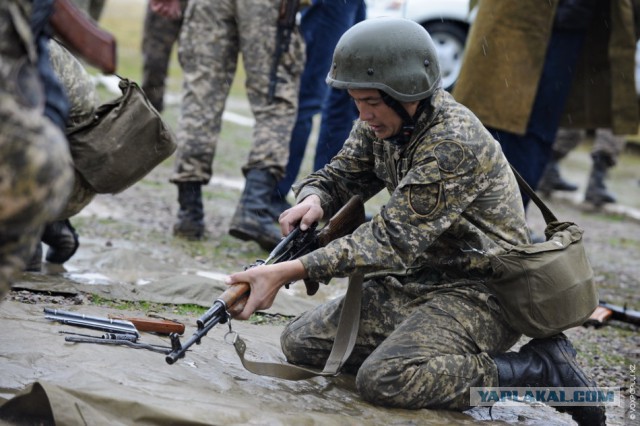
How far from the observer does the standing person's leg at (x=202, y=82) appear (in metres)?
6.18

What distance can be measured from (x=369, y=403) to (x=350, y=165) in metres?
1.10

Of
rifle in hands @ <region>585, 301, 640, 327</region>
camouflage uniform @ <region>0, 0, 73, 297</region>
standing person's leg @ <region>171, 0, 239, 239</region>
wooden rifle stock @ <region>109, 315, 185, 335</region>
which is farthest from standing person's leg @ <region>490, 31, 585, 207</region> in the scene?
camouflage uniform @ <region>0, 0, 73, 297</region>

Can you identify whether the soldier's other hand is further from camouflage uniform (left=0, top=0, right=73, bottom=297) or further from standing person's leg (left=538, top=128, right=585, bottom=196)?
standing person's leg (left=538, top=128, right=585, bottom=196)

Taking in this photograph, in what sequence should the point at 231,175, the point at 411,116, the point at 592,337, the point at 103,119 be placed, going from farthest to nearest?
the point at 231,175 → the point at 592,337 → the point at 103,119 → the point at 411,116

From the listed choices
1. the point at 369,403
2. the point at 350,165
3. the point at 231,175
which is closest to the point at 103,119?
the point at 350,165

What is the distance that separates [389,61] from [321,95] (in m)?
3.19

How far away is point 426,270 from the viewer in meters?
4.17

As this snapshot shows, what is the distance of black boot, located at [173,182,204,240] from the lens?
6340mm

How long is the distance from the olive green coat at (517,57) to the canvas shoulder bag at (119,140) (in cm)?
231

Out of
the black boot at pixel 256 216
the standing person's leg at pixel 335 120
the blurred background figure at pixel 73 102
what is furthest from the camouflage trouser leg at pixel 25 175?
the standing person's leg at pixel 335 120

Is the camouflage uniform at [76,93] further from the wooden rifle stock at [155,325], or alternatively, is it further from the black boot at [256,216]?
the black boot at [256,216]

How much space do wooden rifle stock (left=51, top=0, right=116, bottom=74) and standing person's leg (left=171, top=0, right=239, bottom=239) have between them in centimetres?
314

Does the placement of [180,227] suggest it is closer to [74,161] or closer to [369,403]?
[74,161]

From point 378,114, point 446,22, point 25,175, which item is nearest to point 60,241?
point 378,114
